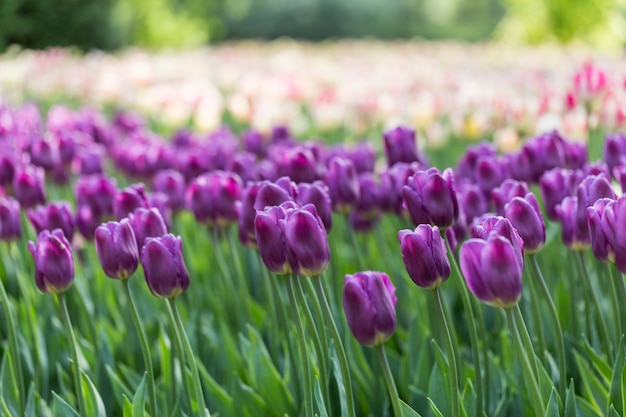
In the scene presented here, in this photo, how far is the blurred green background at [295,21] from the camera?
1410 centimetres

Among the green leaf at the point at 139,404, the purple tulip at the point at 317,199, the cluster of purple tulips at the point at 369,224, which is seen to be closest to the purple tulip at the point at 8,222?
the cluster of purple tulips at the point at 369,224

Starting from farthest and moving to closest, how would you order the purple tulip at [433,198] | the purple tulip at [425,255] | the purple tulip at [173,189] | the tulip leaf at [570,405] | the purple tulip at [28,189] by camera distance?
the purple tulip at [173,189] < the purple tulip at [28,189] < the purple tulip at [433,198] < the tulip leaf at [570,405] < the purple tulip at [425,255]

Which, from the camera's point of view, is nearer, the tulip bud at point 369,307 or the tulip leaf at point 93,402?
the tulip bud at point 369,307

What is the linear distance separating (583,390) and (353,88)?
15.7ft

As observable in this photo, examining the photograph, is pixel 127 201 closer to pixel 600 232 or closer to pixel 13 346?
pixel 13 346

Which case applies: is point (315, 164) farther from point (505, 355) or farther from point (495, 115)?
point (495, 115)

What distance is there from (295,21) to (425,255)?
25.3m

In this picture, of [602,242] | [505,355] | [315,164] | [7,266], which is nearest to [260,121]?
[7,266]

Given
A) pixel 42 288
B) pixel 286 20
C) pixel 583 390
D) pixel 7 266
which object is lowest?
pixel 583 390

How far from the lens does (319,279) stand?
152 centimetres

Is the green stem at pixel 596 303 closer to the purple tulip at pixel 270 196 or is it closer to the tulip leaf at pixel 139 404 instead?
the purple tulip at pixel 270 196

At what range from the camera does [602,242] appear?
1478 mm

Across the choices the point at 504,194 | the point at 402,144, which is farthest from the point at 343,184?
the point at 504,194

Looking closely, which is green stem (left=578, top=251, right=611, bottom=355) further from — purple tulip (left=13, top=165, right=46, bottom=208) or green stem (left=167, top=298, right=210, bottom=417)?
purple tulip (left=13, top=165, right=46, bottom=208)
